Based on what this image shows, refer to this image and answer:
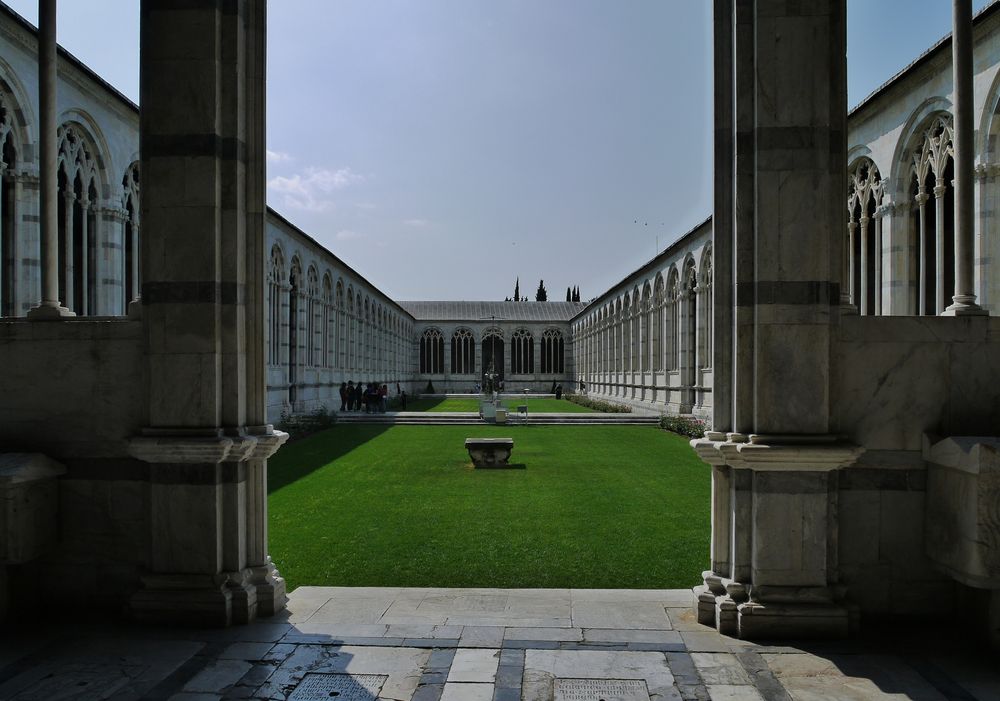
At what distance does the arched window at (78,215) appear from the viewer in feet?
56.4

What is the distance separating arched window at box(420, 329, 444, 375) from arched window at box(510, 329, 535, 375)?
21.0 feet

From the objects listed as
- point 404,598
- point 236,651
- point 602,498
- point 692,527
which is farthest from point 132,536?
point 602,498

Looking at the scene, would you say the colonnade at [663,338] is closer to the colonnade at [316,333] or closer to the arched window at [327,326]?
the colonnade at [316,333]

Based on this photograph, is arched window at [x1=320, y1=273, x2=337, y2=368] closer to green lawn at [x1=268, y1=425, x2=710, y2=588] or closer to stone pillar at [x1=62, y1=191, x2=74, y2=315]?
stone pillar at [x1=62, y1=191, x2=74, y2=315]

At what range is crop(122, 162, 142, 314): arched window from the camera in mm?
20250

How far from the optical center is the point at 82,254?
18672mm

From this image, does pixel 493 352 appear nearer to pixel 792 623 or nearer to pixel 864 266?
pixel 864 266

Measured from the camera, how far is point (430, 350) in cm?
6278

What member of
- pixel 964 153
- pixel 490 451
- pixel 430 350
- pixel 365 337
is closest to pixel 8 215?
pixel 490 451

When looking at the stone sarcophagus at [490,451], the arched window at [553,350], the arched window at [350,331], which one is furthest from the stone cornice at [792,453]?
the arched window at [553,350]

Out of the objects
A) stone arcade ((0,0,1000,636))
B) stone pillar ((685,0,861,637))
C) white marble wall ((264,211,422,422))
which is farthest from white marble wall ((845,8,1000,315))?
white marble wall ((264,211,422,422))

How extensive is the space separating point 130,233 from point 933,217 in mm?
22041

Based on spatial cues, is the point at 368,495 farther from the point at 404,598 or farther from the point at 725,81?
the point at 725,81

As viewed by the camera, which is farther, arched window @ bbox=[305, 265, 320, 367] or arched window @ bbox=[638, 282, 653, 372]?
arched window @ bbox=[638, 282, 653, 372]
